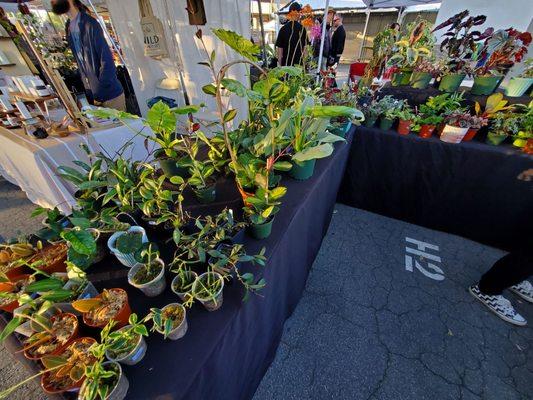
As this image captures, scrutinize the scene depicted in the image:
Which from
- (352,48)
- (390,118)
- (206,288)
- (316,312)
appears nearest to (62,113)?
(206,288)

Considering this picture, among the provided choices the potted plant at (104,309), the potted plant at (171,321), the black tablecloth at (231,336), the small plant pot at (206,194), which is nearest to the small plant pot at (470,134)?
the black tablecloth at (231,336)

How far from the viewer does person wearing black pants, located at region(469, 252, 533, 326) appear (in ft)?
3.93

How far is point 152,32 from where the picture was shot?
2529 mm

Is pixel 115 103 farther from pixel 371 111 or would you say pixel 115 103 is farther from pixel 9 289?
pixel 371 111

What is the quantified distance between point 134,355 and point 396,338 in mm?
1361

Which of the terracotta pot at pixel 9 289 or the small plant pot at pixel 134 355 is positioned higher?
the terracotta pot at pixel 9 289

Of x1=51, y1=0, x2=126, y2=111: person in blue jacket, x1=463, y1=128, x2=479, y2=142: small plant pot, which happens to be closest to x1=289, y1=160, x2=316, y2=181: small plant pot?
x1=463, y1=128, x2=479, y2=142: small plant pot

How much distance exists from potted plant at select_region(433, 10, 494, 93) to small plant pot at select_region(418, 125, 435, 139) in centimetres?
47

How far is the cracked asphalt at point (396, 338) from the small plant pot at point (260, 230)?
32.0 inches

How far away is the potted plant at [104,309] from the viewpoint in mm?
484

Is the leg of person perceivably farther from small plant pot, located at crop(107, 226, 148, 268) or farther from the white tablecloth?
small plant pot, located at crop(107, 226, 148, 268)

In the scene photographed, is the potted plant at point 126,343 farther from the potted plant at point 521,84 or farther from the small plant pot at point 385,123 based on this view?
the potted plant at point 521,84

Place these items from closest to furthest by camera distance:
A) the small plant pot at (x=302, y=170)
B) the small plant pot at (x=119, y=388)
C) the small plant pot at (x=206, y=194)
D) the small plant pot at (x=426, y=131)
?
the small plant pot at (x=119, y=388)
the small plant pot at (x=206, y=194)
the small plant pot at (x=302, y=170)
the small plant pot at (x=426, y=131)

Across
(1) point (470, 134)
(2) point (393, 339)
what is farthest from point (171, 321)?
(1) point (470, 134)
